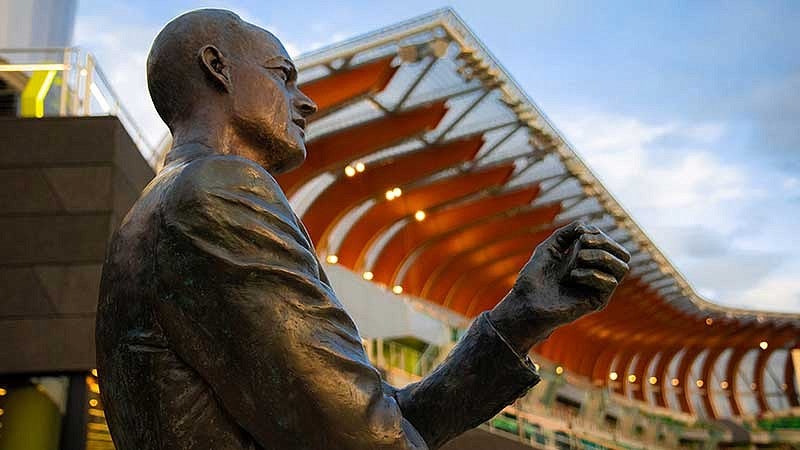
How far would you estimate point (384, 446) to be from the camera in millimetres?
1509

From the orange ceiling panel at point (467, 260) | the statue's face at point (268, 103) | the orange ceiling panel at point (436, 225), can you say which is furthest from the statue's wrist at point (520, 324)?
the orange ceiling panel at point (467, 260)

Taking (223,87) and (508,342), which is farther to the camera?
(223,87)

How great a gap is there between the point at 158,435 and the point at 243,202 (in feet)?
1.48

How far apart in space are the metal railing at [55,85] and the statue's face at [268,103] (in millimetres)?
9366

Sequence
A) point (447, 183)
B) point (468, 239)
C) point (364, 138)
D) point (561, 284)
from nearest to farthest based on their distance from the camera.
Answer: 1. point (561, 284)
2. point (364, 138)
3. point (447, 183)
4. point (468, 239)

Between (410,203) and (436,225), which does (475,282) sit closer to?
(436,225)

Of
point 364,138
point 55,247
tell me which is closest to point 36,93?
point 55,247

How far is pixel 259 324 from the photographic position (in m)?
1.50

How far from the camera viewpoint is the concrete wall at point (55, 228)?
9648mm

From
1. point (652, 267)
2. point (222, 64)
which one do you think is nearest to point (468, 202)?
point (652, 267)

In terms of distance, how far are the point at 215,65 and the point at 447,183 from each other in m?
28.2

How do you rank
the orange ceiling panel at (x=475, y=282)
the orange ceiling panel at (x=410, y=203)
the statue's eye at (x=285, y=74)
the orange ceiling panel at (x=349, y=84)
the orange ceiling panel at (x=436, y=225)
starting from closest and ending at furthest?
the statue's eye at (x=285, y=74), the orange ceiling panel at (x=349, y=84), the orange ceiling panel at (x=410, y=203), the orange ceiling panel at (x=436, y=225), the orange ceiling panel at (x=475, y=282)

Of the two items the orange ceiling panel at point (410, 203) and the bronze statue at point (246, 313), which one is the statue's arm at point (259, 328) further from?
the orange ceiling panel at point (410, 203)

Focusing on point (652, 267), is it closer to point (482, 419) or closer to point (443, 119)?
point (443, 119)
